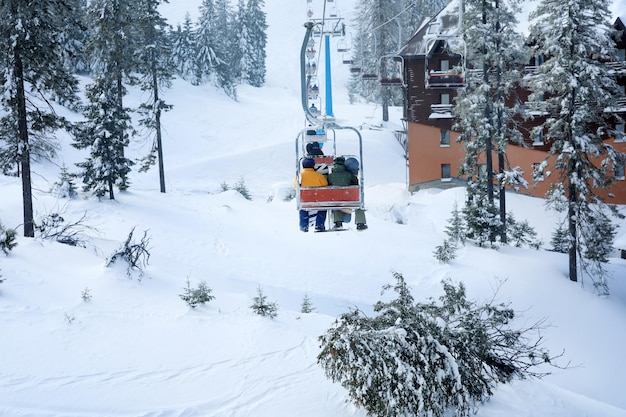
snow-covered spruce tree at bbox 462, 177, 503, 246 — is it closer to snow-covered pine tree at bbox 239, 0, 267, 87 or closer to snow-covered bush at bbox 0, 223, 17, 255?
snow-covered bush at bbox 0, 223, 17, 255

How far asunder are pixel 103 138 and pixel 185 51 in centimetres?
4744

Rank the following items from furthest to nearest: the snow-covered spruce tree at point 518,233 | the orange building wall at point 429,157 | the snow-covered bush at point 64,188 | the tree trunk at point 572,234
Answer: the orange building wall at point 429,157 < the snow-covered bush at point 64,188 < the snow-covered spruce tree at point 518,233 < the tree trunk at point 572,234

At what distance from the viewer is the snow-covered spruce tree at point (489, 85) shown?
23.4 m

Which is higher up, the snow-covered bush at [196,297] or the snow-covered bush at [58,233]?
the snow-covered bush at [58,233]

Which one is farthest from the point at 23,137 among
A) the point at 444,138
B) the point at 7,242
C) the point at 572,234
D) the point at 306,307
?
the point at 444,138

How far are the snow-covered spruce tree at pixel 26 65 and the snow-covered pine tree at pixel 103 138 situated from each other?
16.9 feet

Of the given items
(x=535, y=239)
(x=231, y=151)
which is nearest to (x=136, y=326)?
(x=535, y=239)

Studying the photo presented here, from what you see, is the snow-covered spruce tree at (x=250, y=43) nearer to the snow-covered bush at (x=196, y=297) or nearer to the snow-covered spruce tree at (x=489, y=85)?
the snow-covered spruce tree at (x=489, y=85)

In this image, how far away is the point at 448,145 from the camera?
37938 millimetres

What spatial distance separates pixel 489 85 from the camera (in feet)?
79.3

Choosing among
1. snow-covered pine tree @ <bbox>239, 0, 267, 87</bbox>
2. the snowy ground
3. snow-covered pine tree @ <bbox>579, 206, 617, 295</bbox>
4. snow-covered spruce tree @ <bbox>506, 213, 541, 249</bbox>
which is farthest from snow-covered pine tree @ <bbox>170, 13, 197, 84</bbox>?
snow-covered pine tree @ <bbox>579, 206, 617, 295</bbox>

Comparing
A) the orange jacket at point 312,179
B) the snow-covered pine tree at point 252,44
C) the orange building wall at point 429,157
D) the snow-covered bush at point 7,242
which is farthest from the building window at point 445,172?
the snow-covered pine tree at point 252,44

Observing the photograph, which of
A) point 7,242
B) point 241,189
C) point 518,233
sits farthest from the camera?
point 241,189

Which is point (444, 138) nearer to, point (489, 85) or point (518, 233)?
point (518, 233)
